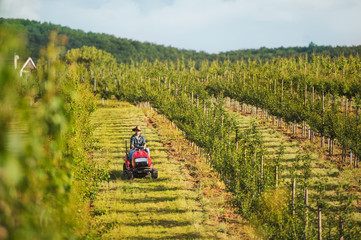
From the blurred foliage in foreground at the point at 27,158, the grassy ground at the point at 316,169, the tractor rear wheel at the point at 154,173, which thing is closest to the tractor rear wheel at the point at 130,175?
the tractor rear wheel at the point at 154,173

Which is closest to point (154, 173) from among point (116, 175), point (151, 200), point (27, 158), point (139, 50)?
point (116, 175)

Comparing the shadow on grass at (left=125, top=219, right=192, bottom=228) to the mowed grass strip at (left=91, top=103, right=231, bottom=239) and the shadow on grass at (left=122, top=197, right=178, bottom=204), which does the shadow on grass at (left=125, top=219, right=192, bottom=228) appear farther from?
the shadow on grass at (left=122, top=197, right=178, bottom=204)

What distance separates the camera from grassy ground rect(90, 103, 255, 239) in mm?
10664

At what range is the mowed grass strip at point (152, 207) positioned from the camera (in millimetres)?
10555

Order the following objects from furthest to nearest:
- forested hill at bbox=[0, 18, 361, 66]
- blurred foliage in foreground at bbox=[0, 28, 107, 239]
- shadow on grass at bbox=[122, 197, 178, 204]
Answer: forested hill at bbox=[0, 18, 361, 66] < shadow on grass at bbox=[122, 197, 178, 204] < blurred foliage in foreground at bbox=[0, 28, 107, 239]

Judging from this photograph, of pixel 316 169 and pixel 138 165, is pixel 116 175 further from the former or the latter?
pixel 316 169

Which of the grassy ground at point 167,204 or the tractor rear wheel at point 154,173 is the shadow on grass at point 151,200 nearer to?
the grassy ground at point 167,204

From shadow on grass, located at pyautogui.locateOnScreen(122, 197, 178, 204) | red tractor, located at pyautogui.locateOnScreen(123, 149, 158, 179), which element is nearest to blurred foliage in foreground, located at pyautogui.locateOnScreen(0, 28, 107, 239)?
shadow on grass, located at pyautogui.locateOnScreen(122, 197, 178, 204)

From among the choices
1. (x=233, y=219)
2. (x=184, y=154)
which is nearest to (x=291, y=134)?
(x=184, y=154)

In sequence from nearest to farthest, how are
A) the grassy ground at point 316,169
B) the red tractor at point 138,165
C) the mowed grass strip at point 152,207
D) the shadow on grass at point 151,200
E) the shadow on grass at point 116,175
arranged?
the mowed grass strip at point 152,207
the shadow on grass at point 151,200
the red tractor at point 138,165
the grassy ground at point 316,169
the shadow on grass at point 116,175

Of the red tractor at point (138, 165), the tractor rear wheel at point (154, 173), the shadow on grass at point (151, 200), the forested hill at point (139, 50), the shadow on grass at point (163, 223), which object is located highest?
the forested hill at point (139, 50)

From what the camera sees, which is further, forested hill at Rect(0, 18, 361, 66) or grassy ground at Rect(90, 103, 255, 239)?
forested hill at Rect(0, 18, 361, 66)

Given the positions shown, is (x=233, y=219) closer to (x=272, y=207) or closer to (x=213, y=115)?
(x=272, y=207)

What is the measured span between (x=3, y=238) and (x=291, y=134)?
24.2 m
